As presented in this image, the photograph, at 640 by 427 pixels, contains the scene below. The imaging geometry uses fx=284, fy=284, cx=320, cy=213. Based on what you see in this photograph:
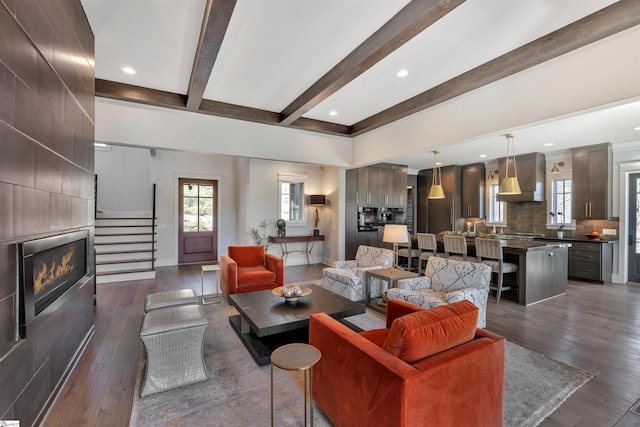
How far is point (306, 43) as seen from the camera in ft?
9.82

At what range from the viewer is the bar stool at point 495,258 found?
4.45m

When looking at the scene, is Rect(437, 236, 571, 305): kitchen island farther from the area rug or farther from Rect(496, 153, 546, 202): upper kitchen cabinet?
Rect(496, 153, 546, 202): upper kitchen cabinet

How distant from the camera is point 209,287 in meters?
5.24

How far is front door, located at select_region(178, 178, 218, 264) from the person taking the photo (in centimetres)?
761

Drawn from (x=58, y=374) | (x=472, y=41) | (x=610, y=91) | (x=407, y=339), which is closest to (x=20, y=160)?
(x=58, y=374)

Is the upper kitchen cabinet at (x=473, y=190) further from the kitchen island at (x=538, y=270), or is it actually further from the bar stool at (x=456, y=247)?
the bar stool at (x=456, y=247)

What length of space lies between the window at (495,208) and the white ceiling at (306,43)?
3.24 m

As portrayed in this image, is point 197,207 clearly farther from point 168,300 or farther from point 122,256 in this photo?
point 168,300

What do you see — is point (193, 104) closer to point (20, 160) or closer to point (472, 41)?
point (20, 160)

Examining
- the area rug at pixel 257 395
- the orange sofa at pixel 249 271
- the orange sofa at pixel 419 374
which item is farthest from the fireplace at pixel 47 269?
→ the orange sofa at pixel 419 374

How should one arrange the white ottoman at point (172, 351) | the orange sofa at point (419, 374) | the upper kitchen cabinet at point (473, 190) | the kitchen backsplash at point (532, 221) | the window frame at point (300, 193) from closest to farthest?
1. the orange sofa at point (419, 374)
2. the white ottoman at point (172, 351)
3. the kitchen backsplash at point (532, 221)
4. the window frame at point (300, 193)
5. the upper kitchen cabinet at point (473, 190)

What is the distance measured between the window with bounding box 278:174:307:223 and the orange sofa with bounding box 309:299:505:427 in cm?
577

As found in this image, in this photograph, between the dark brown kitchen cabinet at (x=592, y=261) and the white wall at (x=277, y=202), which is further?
the white wall at (x=277, y=202)

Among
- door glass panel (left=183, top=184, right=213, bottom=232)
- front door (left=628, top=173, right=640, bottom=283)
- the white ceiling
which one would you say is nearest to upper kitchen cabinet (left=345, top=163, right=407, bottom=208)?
the white ceiling
